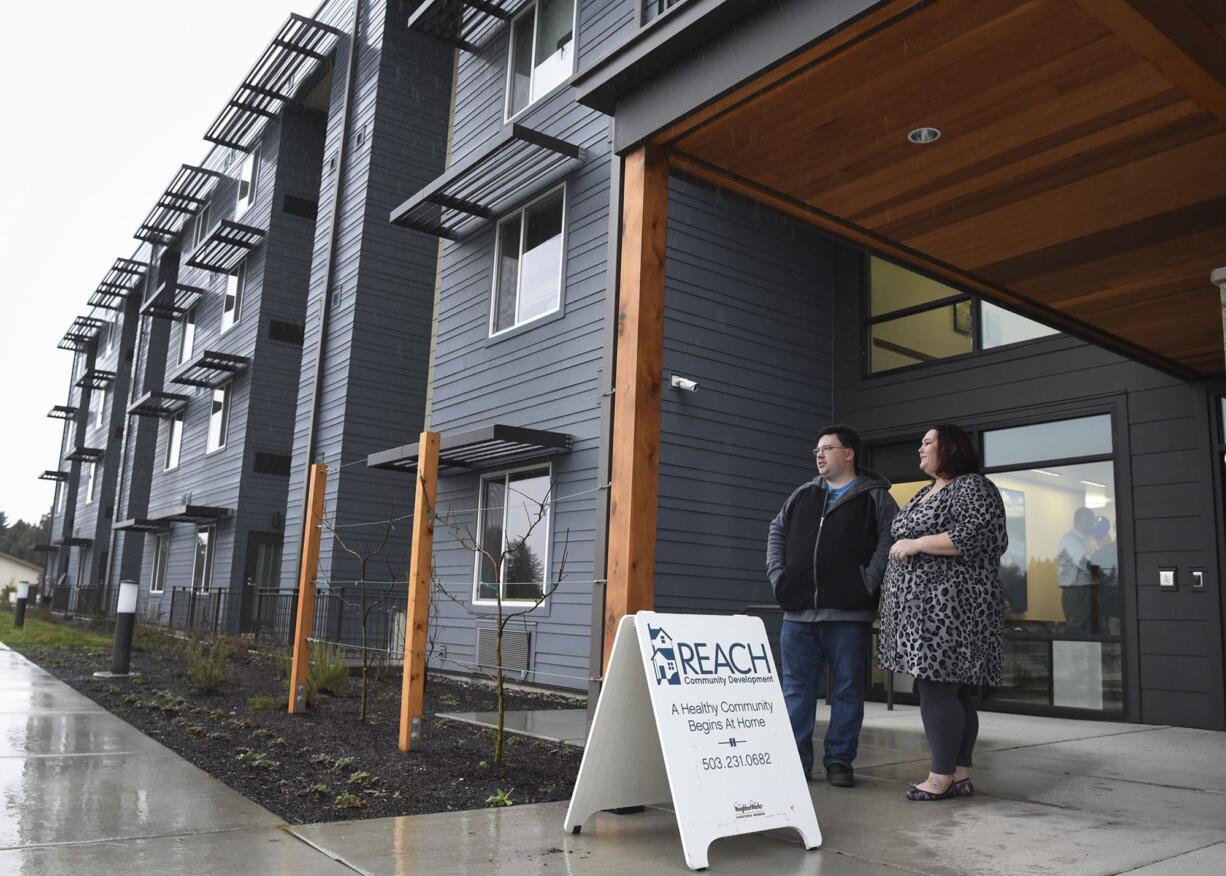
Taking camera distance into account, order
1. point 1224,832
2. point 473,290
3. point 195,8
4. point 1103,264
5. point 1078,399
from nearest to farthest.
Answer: point 1224,832 < point 1103,264 < point 1078,399 < point 473,290 < point 195,8

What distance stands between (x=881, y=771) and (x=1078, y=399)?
4.44 metres

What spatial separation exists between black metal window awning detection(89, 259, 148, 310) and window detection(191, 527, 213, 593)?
36.4 feet

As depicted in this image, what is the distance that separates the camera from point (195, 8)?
4956 cm

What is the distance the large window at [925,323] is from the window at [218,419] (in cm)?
1278

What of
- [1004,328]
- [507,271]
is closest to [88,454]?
[507,271]

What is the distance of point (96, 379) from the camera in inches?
1189

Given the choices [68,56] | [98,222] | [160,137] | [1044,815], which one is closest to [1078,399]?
[1044,815]

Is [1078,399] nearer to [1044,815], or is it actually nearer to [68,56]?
[1044,815]

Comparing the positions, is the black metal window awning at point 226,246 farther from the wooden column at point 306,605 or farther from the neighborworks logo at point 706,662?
the neighborworks logo at point 706,662

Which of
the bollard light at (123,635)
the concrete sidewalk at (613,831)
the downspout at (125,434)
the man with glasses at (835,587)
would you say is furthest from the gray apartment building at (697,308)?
the downspout at (125,434)

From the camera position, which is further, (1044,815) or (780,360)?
(780,360)

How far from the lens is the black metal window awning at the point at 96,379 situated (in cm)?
2894

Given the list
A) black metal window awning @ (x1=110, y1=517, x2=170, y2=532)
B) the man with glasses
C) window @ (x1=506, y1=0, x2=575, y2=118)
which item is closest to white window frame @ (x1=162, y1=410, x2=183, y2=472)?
black metal window awning @ (x1=110, y1=517, x2=170, y2=532)

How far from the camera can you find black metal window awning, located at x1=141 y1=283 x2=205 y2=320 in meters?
21.1
